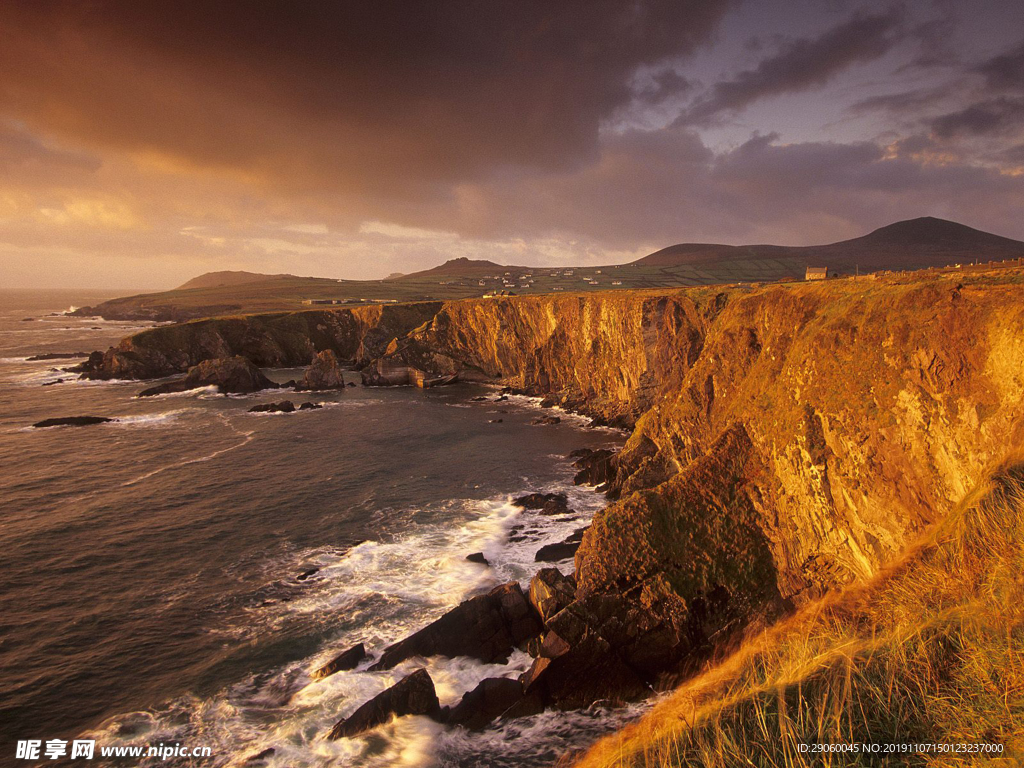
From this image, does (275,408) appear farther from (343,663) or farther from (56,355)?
(56,355)

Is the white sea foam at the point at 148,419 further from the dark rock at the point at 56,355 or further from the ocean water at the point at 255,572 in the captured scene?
the dark rock at the point at 56,355

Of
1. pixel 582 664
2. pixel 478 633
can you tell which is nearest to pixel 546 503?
pixel 478 633

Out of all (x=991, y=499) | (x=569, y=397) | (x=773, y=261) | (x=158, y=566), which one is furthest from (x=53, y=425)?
(x=773, y=261)

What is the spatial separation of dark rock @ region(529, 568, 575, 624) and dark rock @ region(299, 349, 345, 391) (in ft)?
242

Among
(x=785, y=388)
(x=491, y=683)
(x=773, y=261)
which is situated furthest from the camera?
(x=773, y=261)

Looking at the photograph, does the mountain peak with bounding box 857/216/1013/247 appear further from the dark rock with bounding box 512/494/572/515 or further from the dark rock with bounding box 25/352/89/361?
the dark rock with bounding box 25/352/89/361

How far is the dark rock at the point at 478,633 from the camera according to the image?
70.1 ft

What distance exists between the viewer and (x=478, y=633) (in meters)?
21.8

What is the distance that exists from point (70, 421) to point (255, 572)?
52027 mm

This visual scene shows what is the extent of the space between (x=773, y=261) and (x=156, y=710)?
218228mm

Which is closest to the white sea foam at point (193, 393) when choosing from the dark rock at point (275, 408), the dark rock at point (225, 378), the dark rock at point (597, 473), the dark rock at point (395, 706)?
the dark rock at point (225, 378)

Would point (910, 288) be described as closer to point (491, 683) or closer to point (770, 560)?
point (770, 560)

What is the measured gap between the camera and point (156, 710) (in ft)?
63.1

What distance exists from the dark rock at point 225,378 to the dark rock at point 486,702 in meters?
79.1
